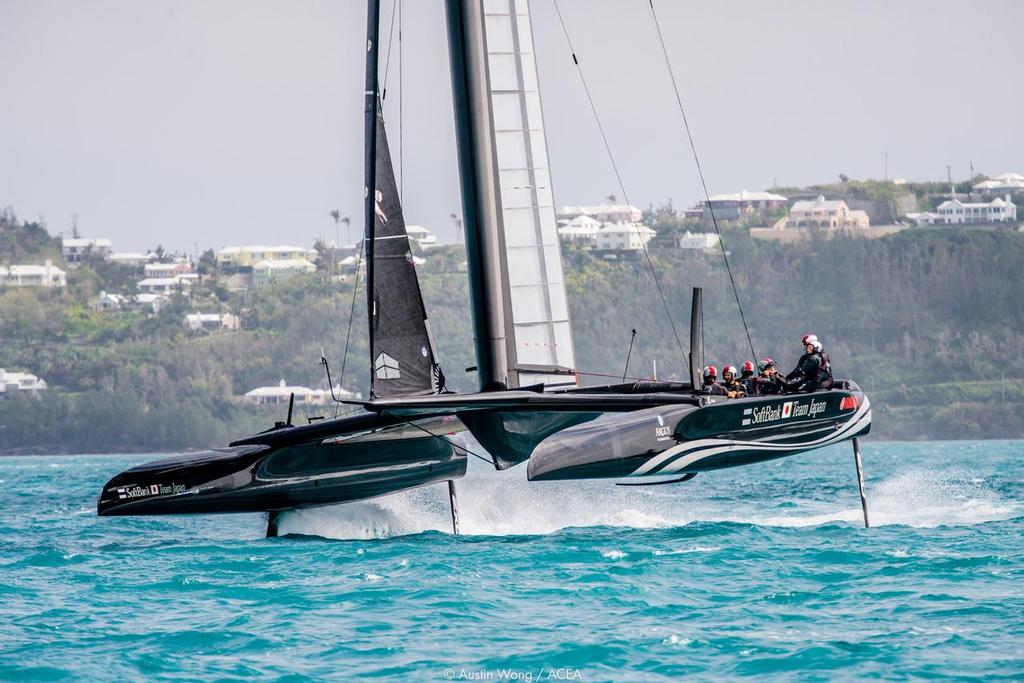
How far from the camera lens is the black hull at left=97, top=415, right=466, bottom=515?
44.7 feet

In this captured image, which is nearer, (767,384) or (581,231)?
(767,384)

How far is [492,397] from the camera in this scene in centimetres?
1186

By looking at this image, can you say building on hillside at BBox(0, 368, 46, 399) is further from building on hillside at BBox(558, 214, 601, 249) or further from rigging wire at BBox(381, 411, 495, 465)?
rigging wire at BBox(381, 411, 495, 465)

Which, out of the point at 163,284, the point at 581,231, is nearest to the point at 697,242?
the point at 581,231

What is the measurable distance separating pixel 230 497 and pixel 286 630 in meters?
4.60

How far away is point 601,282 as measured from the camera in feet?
275

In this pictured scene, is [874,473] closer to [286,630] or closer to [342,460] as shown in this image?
[342,460]

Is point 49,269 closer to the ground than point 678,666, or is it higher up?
higher up

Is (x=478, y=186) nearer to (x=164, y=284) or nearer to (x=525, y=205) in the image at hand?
(x=525, y=205)

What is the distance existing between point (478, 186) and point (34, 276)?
98.0 metres

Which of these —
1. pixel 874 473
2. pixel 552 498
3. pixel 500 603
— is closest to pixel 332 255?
pixel 874 473

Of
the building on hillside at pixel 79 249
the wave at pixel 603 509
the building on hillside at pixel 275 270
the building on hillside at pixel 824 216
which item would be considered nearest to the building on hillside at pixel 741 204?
the building on hillside at pixel 824 216

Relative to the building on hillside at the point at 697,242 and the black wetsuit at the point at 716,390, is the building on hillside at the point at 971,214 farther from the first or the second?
the black wetsuit at the point at 716,390

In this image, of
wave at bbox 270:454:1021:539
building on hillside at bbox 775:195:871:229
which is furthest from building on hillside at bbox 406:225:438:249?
wave at bbox 270:454:1021:539
